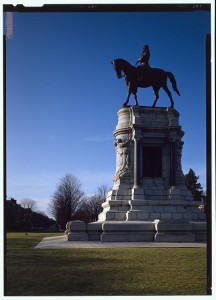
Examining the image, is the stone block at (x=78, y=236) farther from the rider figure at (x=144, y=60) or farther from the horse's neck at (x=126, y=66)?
the rider figure at (x=144, y=60)

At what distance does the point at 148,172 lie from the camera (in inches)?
947

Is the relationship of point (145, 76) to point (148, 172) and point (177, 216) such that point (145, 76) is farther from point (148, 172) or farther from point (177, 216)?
point (177, 216)

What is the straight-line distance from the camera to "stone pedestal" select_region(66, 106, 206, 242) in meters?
22.1

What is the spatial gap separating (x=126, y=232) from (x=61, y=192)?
42029 mm

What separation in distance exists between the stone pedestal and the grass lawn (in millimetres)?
8797

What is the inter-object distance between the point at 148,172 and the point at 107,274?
15.1 metres

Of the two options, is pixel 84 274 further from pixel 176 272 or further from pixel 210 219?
pixel 210 219

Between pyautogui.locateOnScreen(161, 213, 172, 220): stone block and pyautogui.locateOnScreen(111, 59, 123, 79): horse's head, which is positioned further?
pyautogui.locateOnScreen(111, 59, 123, 79): horse's head

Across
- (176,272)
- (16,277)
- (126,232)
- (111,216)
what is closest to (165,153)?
(111,216)

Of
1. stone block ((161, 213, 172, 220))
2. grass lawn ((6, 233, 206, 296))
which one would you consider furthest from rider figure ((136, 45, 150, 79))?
grass lawn ((6, 233, 206, 296))

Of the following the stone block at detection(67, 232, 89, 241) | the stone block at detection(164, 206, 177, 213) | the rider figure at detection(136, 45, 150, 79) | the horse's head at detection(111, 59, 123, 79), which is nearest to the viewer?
the stone block at detection(67, 232, 89, 241)

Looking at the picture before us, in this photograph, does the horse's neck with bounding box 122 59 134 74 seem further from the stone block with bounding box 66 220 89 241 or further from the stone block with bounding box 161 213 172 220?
the stone block with bounding box 66 220 89 241

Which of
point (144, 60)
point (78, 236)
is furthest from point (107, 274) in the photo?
point (144, 60)

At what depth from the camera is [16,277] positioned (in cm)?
857
